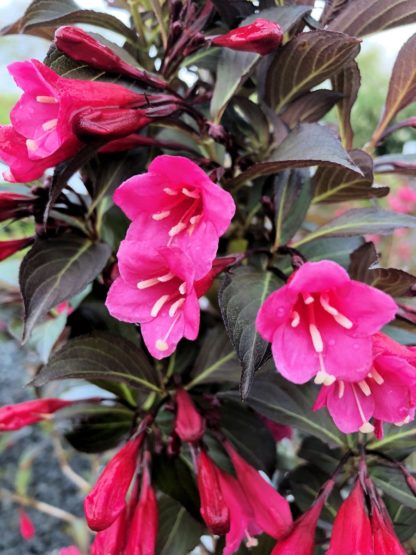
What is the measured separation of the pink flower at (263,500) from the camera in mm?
632

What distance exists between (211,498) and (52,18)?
49 cm

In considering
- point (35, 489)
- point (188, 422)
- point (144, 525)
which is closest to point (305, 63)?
point (188, 422)

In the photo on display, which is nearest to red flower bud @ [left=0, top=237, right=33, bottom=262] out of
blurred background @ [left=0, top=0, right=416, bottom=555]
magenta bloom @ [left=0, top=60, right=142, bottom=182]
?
magenta bloom @ [left=0, top=60, right=142, bottom=182]

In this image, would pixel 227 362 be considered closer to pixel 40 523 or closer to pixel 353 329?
pixel 353 329

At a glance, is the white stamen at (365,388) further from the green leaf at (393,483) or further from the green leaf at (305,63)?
the green leaf at (305,63)

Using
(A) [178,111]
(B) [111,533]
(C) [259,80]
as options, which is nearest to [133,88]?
(A) [178,111]

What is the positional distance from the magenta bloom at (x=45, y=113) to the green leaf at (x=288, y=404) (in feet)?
1.02

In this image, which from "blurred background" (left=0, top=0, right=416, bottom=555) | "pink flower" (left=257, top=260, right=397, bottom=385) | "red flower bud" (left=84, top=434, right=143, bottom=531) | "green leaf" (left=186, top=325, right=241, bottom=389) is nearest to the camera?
"pink flower" (left=257, top=260, right=397, bottom=385)

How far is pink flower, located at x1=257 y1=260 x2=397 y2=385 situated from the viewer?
19.0 inches

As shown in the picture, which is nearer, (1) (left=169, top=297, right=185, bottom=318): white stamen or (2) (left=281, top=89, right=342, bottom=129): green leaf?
(1) (left=169, top=297, right=185, bottom=318): white stamen

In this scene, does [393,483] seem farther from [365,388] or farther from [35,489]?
[35,489]

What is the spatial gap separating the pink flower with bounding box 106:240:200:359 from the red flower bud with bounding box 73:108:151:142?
0.31 ft

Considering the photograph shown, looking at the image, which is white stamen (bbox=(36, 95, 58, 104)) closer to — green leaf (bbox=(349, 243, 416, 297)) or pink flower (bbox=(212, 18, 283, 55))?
pink flower (bbox=(212, 18, 283, 55))

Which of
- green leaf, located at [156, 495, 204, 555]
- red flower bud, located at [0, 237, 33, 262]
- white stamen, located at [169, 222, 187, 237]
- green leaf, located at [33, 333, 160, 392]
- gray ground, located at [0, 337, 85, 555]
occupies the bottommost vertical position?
gray ground, located at [0, 337, 85, 555]
